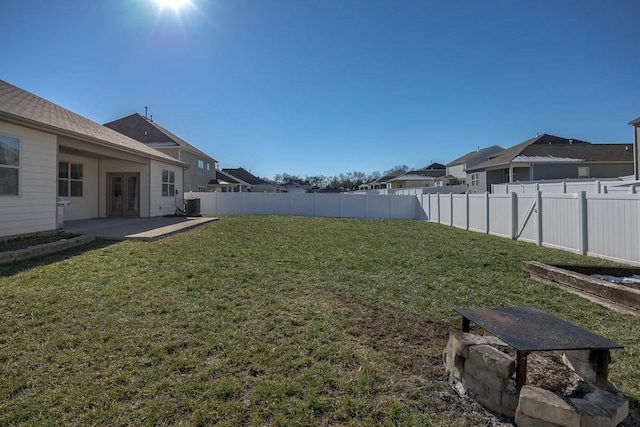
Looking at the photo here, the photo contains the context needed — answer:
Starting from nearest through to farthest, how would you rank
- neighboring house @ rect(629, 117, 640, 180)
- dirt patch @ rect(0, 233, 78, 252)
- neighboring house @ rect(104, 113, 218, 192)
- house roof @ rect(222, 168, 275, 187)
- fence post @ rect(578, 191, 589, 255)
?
dirt patch @ rect(0, 233, 78, 252)
fence post @ rect(578, 191, 589, 255)
neighboring house @ rect(629, 117, 640, 180)
neighboring house @ rect(104, 113, 218, 192)
house roof @ rect(222, 168, 275, 187)

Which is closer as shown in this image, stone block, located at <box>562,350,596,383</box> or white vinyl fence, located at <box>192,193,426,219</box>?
stone block, located at <box>562,350,596,383</box>

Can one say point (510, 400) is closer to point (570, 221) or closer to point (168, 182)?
point (570, 221)

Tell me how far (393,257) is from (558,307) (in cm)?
331

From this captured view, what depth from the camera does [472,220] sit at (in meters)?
12.6

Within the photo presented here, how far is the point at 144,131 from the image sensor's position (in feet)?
82.8

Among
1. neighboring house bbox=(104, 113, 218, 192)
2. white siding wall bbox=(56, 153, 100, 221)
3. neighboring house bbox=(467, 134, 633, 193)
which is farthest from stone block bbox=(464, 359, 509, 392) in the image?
neighboring house bbox=(104, 113, 218, 192)

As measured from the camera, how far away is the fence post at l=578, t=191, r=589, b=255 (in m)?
7.22

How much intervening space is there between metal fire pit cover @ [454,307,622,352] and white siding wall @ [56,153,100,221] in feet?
46.1

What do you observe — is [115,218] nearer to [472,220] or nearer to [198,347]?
[198,347]

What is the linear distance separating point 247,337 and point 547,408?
2.35 meters

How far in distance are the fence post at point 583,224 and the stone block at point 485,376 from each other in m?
6.73

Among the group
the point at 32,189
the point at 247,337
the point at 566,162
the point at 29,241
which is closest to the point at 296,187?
the point at 566,162

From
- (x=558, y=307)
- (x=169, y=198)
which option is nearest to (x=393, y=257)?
(x=558, y=307)

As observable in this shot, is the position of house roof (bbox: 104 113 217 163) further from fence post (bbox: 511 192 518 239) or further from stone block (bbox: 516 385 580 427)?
stone block (bbox: 516 385 580 427)
